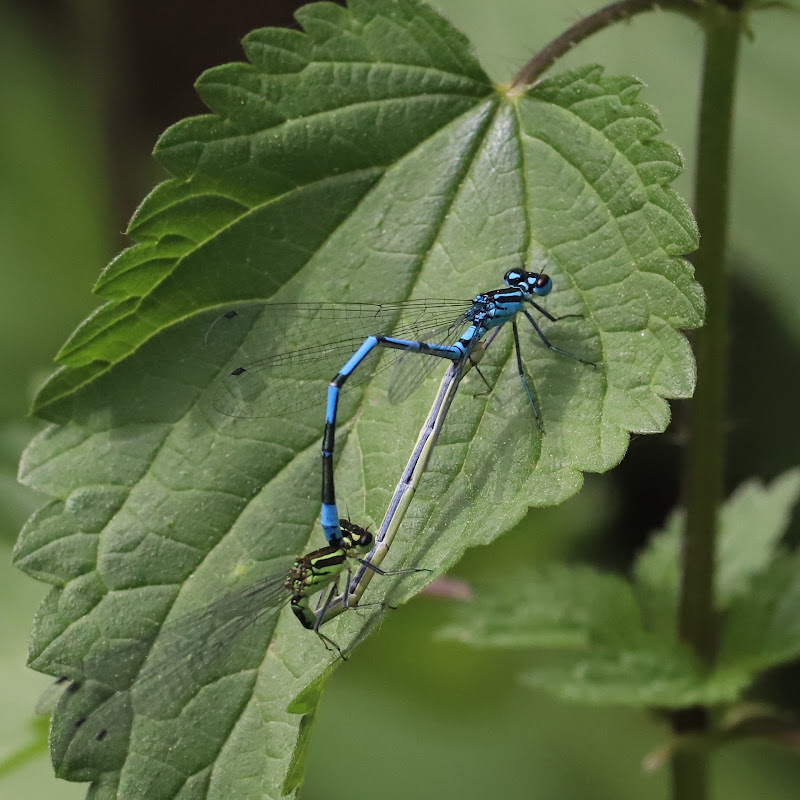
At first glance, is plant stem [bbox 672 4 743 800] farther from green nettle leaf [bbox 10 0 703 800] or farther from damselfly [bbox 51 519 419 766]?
damselfly [bbox 51 519 419 766]

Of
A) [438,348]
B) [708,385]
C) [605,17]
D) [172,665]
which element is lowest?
[172,665]

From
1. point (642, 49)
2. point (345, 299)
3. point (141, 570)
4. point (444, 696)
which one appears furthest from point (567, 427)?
point (642, 49)

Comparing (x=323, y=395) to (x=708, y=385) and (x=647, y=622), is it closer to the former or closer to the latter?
(x=708, y=385)

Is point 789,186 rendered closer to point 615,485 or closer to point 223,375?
point 615,485

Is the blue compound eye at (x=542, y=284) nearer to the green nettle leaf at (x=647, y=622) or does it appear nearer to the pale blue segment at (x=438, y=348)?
the pale blue segment at (x=438, y=348)

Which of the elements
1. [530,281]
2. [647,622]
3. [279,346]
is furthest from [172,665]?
[647,622]

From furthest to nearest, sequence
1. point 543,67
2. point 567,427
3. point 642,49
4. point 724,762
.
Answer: point 642,49 → point 724,762 → point 543,67 → point 567,427
